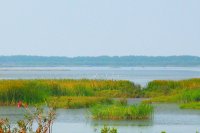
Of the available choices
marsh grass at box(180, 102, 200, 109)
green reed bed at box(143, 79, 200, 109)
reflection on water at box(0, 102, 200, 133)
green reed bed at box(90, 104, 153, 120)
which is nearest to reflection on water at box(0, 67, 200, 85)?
green reed bed at box(143, 79, 200, 109)

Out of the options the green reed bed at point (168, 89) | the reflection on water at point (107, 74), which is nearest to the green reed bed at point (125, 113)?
the green reed bed at point (168, 89)

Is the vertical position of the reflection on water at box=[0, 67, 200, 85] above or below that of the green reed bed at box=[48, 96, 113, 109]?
below

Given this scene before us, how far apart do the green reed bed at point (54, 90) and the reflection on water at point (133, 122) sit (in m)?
1.37

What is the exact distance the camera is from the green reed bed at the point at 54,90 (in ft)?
98.9

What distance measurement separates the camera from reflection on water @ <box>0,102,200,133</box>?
21.3 m

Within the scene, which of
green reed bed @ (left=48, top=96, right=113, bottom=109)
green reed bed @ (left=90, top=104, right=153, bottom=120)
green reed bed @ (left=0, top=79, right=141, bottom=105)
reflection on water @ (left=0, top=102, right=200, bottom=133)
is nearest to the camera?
reflection on water @ (left=0, top=102, right=200, bottom=133)

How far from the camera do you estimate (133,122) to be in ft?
76.2

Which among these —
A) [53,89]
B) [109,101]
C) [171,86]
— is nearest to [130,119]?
[109,101]

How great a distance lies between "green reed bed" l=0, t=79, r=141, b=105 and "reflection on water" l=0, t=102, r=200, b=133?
137 cm

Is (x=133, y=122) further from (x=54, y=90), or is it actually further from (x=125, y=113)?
(x=54, y=90)

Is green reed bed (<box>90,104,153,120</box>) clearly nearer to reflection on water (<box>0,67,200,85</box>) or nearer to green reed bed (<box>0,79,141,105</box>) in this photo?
green reed bed (<box>0,79,141,105</box>)

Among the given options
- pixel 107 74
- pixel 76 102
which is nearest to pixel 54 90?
pixel 76 102

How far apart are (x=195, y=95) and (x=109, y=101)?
11.9 ft

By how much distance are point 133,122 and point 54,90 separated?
12.7 meters
